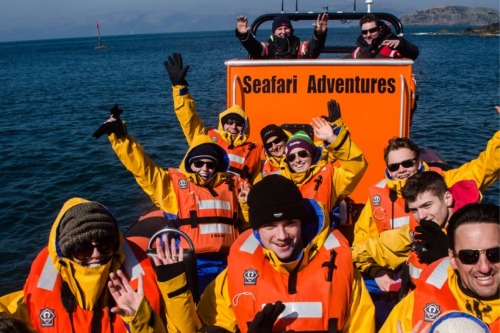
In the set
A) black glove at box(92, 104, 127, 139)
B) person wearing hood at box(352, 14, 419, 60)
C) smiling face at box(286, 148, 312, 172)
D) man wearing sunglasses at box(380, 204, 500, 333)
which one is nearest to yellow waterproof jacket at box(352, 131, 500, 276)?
smiling face at box(286, 148, 312, 172)

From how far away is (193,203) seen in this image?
13.2 ft

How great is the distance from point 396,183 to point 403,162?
17cm

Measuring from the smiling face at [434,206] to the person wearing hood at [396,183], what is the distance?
50 cm

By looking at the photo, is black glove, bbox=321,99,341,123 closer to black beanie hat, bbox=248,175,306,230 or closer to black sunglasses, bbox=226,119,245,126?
black beanie hat, bbox=248,175,306,230

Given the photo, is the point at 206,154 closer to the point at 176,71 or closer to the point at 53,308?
the point at 176,71

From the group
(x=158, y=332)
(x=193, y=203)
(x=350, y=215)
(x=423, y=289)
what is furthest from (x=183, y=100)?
(x=423, y=289)

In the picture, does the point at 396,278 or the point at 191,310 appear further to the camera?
the point at 396,278

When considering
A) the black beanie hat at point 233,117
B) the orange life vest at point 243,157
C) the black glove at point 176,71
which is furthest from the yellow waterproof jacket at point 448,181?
the black glove at point 176,71

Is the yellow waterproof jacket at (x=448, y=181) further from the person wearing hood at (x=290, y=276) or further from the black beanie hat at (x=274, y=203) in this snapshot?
the black beanie hat at (x=274, y=203)

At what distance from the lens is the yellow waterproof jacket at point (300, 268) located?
2621 millimetres

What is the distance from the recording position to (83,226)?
2.41 m

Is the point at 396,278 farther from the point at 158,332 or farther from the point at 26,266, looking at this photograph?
the point at 26,266

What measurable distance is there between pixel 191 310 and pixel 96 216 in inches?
27.2

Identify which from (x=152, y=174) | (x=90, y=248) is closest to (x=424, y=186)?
(x=90, y=248)
